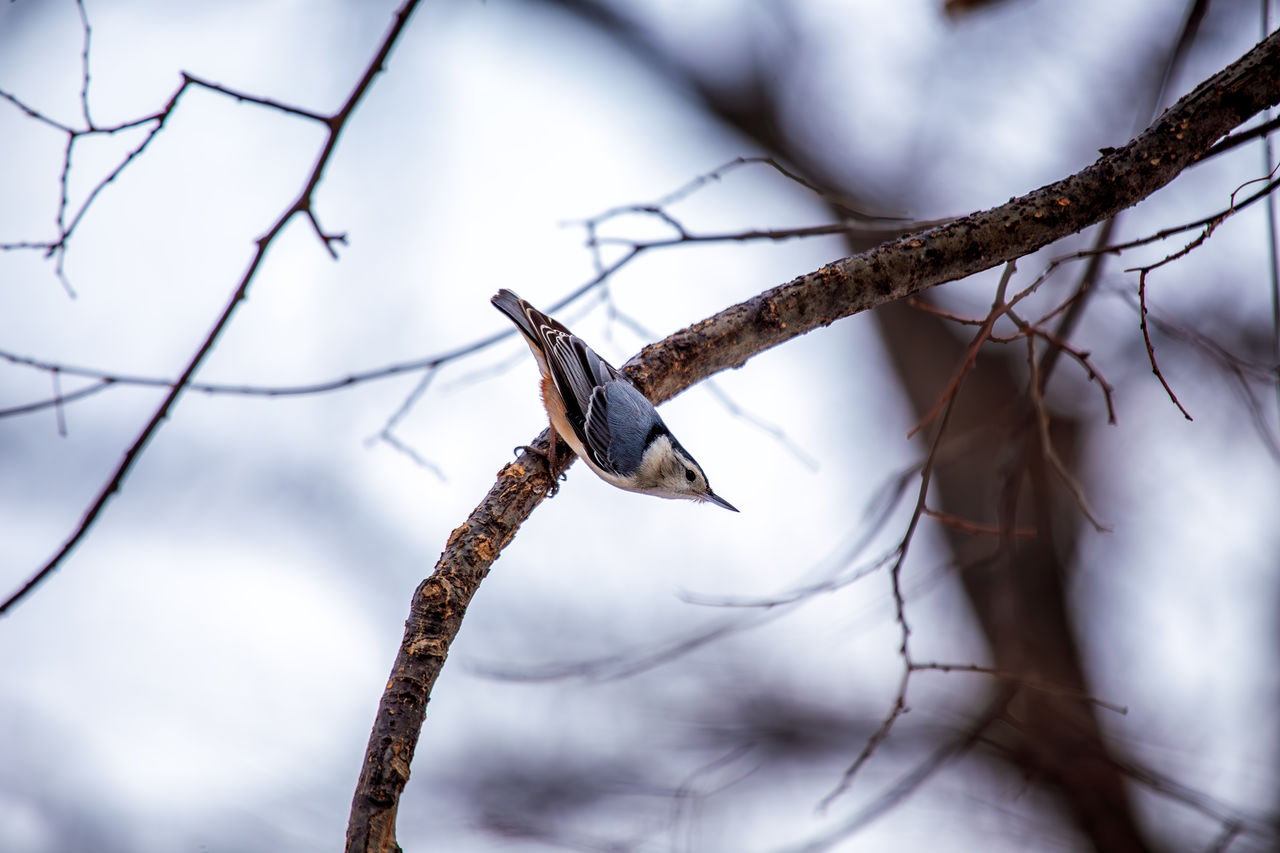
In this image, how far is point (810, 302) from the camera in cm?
180

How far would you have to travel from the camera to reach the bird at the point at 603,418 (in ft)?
7.25

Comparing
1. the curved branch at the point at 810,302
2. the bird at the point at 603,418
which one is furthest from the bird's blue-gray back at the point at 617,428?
the curved branch at the point at 810,302

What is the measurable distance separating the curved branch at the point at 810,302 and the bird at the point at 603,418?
0.83ft

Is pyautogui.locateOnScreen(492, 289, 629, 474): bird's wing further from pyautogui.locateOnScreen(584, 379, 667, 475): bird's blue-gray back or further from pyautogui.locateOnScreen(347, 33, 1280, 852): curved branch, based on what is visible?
pyautogui.locateOnScreen(347, 33, 1280, 852): curved branch

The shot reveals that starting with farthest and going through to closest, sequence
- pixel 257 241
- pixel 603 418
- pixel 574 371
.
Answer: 1. pixel 574 371
2. pixel 603 418
3. pixel 257 241

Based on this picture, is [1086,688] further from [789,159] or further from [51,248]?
[51,248]

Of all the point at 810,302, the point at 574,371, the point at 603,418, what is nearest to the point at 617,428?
the point at 603,418

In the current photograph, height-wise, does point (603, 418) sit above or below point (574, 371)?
below

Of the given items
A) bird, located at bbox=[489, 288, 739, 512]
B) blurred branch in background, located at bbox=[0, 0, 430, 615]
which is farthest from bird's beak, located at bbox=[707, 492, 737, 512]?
blurred branch in background, located at bbox=[0, 0, 430, 615]

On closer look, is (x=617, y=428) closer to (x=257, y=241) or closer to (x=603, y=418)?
(x=603, y=418)

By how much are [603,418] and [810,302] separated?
2.16ft

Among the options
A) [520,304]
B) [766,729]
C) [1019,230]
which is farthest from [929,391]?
[1019,230]

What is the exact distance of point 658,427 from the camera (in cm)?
237

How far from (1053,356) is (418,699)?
178 centimetres
